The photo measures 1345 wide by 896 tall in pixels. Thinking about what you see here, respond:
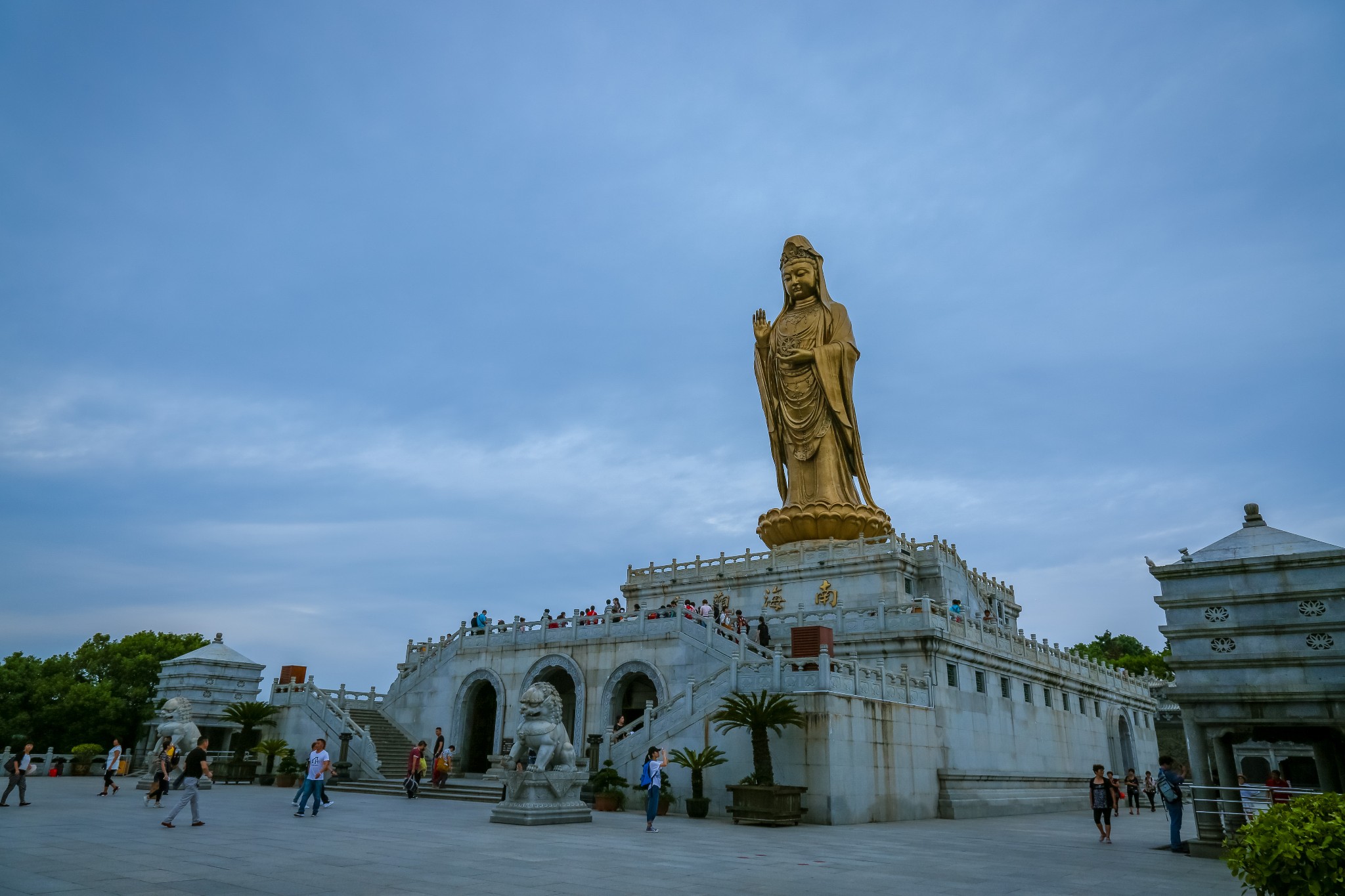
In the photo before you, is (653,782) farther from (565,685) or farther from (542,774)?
(565,685)

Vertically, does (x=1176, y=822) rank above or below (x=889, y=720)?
below

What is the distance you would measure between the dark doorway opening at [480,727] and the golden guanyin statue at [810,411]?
1402 cm

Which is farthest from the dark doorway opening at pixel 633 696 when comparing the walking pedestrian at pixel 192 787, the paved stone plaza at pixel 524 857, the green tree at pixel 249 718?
the walking pedestrian at pixel 192 787

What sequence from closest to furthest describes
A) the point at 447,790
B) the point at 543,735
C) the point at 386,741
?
1. the point at 543,735
2. the point at 447,790
3. the point at 386,741

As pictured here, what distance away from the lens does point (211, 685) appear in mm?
33375

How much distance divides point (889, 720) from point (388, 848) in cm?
1436

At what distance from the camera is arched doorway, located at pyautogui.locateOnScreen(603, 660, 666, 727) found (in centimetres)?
2739

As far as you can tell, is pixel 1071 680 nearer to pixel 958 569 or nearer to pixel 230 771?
pixel 958 569

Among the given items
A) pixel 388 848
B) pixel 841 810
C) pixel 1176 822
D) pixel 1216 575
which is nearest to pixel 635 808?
pixel 841 810

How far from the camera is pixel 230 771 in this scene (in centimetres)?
2878

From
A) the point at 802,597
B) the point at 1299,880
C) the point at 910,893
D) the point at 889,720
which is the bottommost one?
the point at 910,893

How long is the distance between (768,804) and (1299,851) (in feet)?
43.0

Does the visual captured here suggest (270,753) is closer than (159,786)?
No

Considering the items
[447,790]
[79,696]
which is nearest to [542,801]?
[447,790]
